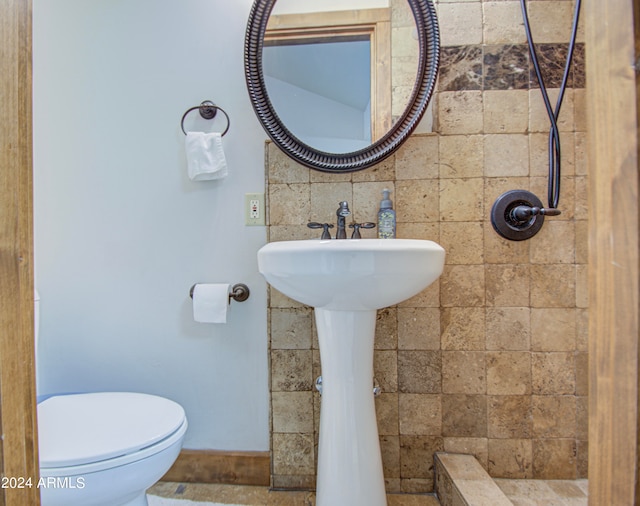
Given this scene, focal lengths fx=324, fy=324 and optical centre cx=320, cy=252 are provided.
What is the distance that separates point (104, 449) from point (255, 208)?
0.82 meters

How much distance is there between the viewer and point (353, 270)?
74 centimetres

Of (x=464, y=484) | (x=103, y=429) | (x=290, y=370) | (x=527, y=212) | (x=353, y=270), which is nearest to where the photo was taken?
(x=353, y=270)

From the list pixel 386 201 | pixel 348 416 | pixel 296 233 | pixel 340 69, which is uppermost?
pixel 340 69

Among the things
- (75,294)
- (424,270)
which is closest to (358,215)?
(424,270)

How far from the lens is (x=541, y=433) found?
114cm

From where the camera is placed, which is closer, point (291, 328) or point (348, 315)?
point (348, 315)

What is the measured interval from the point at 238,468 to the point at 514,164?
151cm

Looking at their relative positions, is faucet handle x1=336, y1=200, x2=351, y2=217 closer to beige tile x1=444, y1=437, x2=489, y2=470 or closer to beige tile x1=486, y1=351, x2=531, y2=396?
beige tile x1=486, y1=351, x2=531, y2=396

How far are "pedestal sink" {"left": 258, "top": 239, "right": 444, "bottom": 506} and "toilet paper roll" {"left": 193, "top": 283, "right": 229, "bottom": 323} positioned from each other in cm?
36

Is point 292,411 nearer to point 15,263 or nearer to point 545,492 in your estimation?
point 545,492

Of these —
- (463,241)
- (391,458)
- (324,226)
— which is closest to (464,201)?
(463,241)

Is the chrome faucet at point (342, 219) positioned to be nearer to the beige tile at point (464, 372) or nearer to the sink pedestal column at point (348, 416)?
the sink pedestal column at point (348, 416)

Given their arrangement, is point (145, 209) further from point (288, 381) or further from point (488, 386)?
point (488, 386)

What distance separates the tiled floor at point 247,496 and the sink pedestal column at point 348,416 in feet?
0.82
